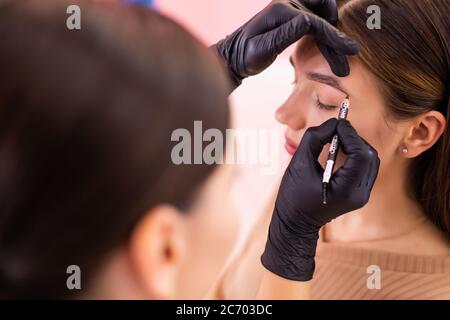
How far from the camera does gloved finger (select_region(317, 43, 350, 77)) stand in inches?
37.8

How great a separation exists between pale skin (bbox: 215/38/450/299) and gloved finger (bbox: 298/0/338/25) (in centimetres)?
5

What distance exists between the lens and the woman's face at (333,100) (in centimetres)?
100

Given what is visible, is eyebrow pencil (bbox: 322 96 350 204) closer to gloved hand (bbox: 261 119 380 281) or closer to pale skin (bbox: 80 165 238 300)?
gloved hand (bbox: 261 119 380 281)

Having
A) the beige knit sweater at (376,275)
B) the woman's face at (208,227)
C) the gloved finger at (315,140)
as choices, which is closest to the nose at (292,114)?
the gloved finger at (315,140)

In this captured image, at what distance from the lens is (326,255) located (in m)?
1.16

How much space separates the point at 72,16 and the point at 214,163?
21 cm

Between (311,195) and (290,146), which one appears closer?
(311,195)

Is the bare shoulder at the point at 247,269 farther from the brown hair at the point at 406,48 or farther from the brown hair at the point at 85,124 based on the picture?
the brown hair at the point at 85,124

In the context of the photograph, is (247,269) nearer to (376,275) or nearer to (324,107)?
(376,275)

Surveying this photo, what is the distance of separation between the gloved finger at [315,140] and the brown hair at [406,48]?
0.14 m

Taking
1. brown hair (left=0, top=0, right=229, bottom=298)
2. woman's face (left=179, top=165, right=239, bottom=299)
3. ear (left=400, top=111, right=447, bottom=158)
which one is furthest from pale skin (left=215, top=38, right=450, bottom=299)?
brown hair (left=0, top=0, right=229, bottom=298)

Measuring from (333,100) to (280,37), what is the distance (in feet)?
0.50

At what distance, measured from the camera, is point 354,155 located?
0.91 meters

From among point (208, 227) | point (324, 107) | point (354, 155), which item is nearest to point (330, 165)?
point (354, 155)
